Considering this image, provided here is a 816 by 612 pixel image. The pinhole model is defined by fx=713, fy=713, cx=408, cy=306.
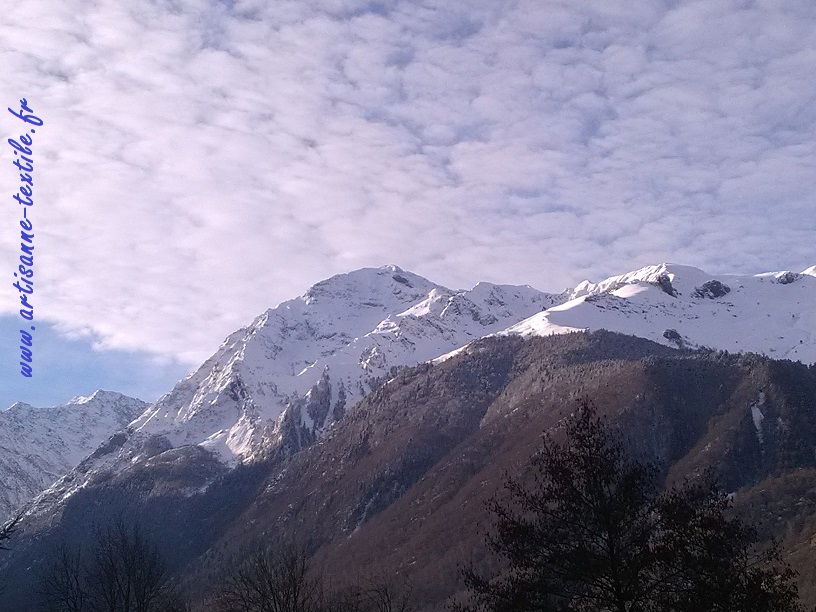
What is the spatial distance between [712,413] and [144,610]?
177 meters

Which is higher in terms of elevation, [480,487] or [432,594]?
[480,487]

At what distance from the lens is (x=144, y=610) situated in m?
58.6

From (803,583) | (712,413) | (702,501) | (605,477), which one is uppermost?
(712,413)

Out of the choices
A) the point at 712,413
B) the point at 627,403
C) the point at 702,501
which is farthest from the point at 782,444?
the point at 702,501

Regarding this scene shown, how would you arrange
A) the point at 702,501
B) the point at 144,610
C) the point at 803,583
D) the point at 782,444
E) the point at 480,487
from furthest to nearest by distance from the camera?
the point at 480,487, the point at 782,444, the point at 803,583, the point at 144,610, the point at 702,501

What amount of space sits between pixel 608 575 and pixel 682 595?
6.82 feet

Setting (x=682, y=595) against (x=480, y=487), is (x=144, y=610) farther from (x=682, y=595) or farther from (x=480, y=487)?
(x=480, y=487)

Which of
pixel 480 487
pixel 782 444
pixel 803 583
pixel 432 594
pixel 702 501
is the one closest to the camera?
pixel 702 501

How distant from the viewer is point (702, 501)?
21969 millimetres

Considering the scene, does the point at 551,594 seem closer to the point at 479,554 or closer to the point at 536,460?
the point at 536,460

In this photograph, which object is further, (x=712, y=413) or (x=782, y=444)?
(x=712, y=413)

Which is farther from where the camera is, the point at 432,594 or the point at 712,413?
the point at 712,413

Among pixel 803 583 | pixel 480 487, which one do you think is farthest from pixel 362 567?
pixel 803 583

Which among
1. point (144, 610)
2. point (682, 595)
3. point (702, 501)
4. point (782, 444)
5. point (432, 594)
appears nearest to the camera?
point (682, 595)
